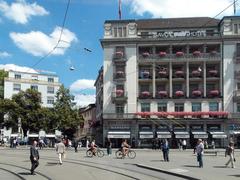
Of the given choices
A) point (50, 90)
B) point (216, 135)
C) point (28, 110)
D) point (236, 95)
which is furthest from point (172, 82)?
point (50, 90)

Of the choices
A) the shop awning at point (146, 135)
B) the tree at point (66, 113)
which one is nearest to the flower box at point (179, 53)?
the shop awning at point (146, 135)

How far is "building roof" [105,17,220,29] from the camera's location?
245ft

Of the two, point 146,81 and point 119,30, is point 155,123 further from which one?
point 119,30

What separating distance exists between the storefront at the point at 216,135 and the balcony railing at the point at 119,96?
12.7 metres

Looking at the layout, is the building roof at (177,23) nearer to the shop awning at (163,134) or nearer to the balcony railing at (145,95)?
the balcony railing at (145,95)

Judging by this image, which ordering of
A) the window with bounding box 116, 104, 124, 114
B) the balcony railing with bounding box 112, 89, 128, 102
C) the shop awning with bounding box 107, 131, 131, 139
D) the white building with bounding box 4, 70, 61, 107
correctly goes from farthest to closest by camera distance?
the white building with bounding box 4, 70, 61, 107 < the window with bounding box 116, 104, 124, 114 < the balcony railing with bounding box 112, 89, 128, 102 < the shop awning with bounding box 107, 131, 131, 139

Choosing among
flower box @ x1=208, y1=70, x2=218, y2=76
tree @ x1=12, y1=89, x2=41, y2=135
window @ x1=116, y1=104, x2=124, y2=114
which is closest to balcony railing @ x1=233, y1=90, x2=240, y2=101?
flower box @ x1=208, y1=70, x2=218, y2=76

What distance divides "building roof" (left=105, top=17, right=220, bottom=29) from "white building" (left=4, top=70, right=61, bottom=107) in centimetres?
4306

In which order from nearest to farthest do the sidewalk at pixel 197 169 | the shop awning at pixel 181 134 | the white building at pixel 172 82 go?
1. the sidewalk at pixel 197 169
2. the shop awning at pixel 181 134
3. the white building at pixel 172 82

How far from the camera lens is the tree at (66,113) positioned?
251 feet

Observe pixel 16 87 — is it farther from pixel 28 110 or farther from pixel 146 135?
pixel 146 135

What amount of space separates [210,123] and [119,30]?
1891 centimetres

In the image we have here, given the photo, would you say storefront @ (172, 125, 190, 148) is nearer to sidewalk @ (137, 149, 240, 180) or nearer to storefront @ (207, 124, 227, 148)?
storefront @ (207, 124, 227, 148)

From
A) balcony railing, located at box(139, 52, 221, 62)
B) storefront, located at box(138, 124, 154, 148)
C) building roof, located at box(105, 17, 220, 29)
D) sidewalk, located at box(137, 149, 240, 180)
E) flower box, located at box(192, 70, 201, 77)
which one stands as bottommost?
sidewalk, located at box(137, 149, 240, 180)
